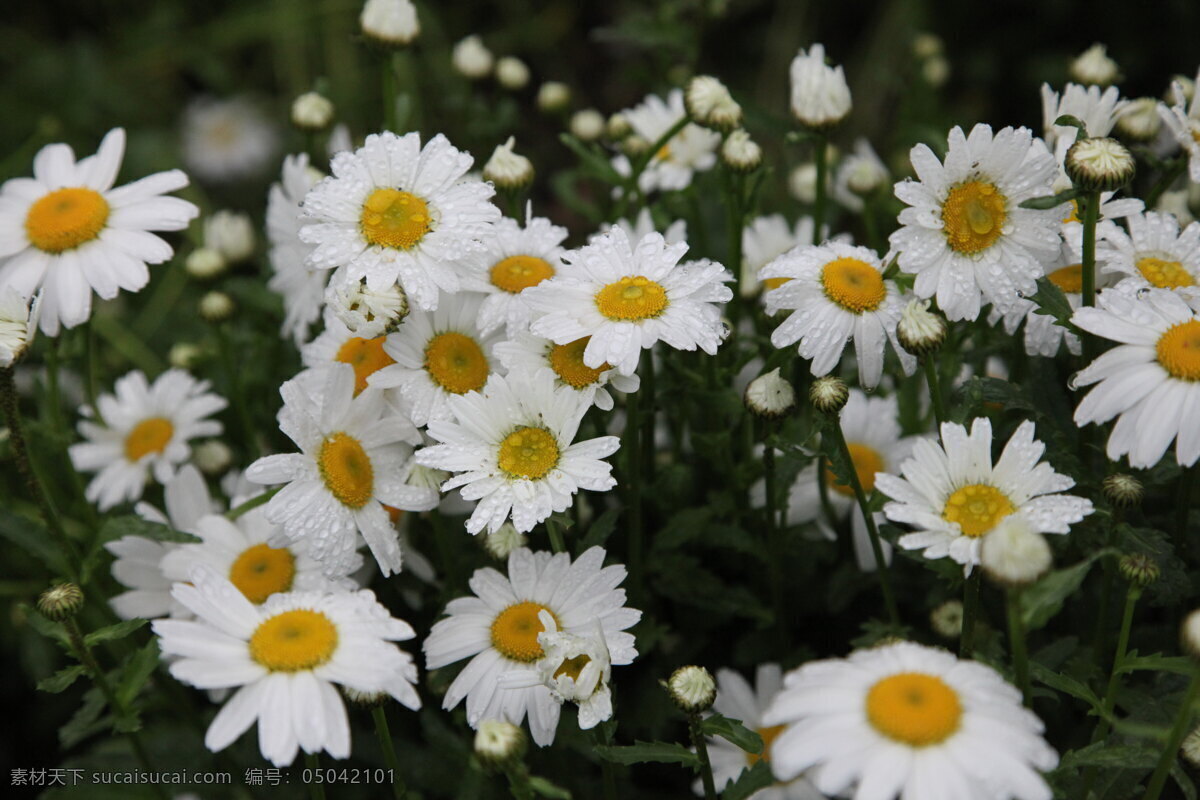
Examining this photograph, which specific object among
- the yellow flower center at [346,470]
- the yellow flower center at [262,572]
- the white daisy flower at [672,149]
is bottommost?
the yellow flower center at [262,572]

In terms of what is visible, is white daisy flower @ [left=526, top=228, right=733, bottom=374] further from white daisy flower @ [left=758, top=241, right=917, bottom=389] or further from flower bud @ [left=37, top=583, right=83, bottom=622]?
flower bud @ [left=37, top=583, right=83, bottom=622]

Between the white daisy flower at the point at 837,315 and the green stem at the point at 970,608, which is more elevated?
the white daisy flower at the point at 837,315

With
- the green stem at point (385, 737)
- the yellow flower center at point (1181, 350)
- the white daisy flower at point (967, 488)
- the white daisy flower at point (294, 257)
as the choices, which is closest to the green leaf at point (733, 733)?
the white daisy flower at point (967, 488)

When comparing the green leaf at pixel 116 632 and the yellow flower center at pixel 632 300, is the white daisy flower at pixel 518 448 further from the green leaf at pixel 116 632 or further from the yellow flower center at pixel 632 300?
the green leaf at pixel 116 632

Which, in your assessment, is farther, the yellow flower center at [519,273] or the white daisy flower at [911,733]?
the yellow flower center at [519,273]

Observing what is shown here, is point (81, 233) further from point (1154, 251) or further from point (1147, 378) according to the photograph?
point (1154, 251)

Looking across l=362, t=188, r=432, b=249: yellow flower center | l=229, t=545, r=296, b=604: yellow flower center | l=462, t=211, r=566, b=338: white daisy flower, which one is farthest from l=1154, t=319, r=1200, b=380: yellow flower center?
l=229, t=545, r=296, b=604: yellow flower center

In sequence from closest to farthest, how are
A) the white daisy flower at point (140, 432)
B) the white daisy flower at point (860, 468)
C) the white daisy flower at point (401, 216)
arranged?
the white daisy flower at point (401, 216) < the white daisy flower at point (860, 468) < the white daisy flower at point (140, 432)
